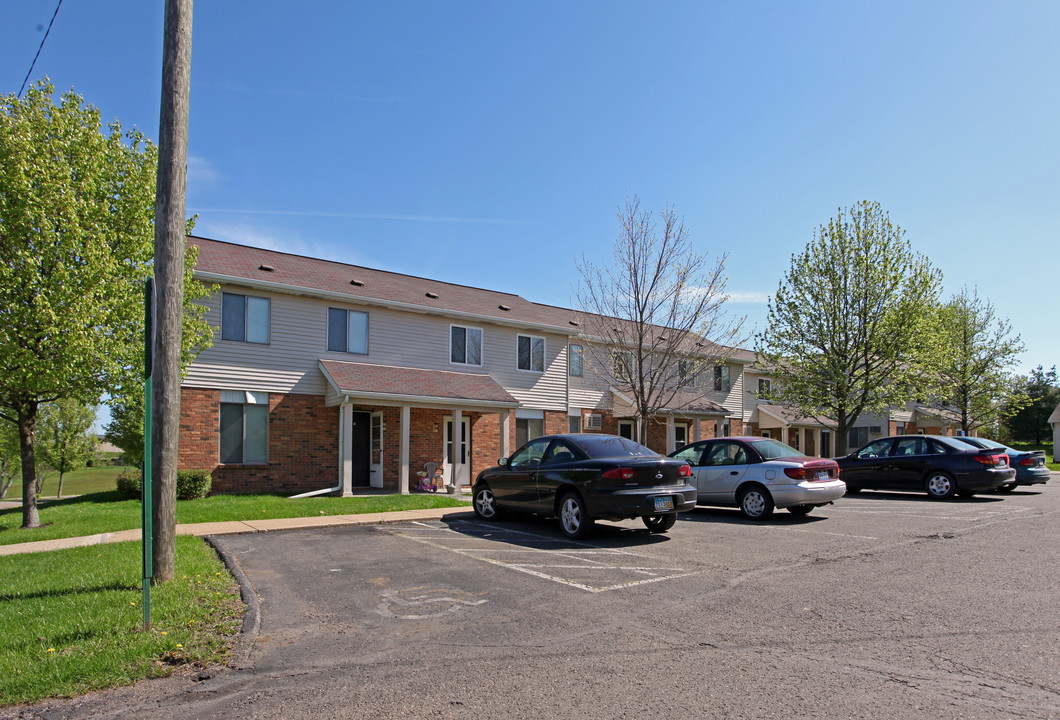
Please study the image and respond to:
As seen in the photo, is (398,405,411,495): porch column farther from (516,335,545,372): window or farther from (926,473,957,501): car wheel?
(926,473,957,501): car wheel

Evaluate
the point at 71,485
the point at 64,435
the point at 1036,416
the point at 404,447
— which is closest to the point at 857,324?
the point at 404,447

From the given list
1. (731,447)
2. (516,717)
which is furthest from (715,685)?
(731,447)

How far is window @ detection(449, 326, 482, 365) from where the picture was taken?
72.3 feet

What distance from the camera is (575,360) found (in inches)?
1016

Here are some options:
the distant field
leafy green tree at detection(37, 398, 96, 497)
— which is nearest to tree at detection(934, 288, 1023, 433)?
leafy green tree at detection(37, 398, 96, 497)

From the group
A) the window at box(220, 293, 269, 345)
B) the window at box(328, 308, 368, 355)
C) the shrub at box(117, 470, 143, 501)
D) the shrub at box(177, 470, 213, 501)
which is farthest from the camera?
the window at box(328, 308, 368, 355)

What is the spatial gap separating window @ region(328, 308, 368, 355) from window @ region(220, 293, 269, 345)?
74.0 inches

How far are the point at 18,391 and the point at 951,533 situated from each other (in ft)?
52.6

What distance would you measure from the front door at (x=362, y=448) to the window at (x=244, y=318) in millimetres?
3670

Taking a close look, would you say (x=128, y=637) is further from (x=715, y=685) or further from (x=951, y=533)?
(x=951, y=533)

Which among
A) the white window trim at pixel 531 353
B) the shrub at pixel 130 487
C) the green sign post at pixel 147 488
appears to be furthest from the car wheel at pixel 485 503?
the white window trim at pixel 531 353

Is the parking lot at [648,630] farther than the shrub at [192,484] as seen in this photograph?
No

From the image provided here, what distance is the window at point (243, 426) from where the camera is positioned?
17.5 m

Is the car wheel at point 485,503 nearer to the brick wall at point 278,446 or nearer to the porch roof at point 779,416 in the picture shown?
the brick wall at point 278,446
